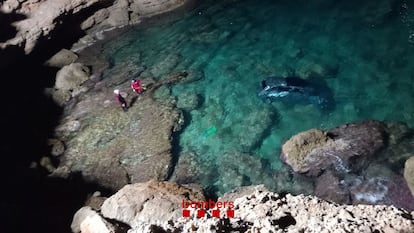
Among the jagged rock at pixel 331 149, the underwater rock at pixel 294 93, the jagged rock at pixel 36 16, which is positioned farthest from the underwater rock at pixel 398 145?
the jagged rock at pixel 36 16

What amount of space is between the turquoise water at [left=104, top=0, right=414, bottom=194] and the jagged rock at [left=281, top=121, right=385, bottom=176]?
459 mm

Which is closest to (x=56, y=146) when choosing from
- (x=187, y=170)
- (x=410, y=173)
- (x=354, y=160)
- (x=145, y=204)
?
(x=187, y=170)

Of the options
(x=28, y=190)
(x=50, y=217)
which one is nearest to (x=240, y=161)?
(x=50, y=217)

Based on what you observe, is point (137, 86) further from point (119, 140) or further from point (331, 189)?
point (331, 189)

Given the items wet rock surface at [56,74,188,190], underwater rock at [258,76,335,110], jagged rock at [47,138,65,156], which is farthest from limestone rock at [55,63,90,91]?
underwater rock at [258,76,335,110]

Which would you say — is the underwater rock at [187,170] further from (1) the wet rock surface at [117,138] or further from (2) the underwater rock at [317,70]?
(2) the underwater rock at [317,70]

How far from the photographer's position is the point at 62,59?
15.1m

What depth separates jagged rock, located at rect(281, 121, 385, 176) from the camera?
9.30m

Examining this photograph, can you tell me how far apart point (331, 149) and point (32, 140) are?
9.18m

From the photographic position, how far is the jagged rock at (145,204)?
6.35 metres

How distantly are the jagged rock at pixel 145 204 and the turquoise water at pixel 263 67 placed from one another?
8.65 ft

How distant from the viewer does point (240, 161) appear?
33.6 feet

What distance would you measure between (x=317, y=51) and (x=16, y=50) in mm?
11379

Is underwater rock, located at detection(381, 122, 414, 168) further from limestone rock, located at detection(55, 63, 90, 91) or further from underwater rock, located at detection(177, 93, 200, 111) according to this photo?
limestone rock, located at detection(55, 63, 90, 91)
